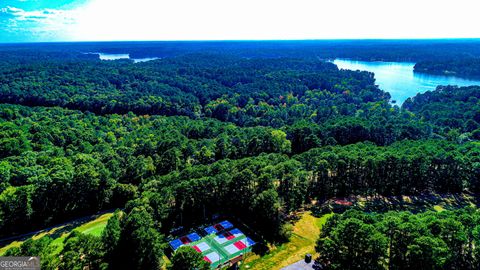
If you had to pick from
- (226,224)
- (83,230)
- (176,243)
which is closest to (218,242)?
(226,224)

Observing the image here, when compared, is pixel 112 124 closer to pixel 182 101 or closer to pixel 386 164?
pixel 182 101

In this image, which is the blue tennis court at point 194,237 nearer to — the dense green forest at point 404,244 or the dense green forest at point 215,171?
the dense green forest at point 215,171

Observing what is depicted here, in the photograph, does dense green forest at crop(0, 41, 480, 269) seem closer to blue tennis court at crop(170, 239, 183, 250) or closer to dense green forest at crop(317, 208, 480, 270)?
dense green forest at crop(317, 208, 480, 270)

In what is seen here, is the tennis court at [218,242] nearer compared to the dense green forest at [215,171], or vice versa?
the dense green forest at [215,171]

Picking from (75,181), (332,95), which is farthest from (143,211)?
(332,95)

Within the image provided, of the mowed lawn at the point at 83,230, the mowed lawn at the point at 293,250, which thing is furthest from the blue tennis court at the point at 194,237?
the mowed lawn at the point at 83,230

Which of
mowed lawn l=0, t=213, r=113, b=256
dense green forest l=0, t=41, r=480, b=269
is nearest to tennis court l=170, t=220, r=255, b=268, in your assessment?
dense green forest l=0, t=41, r=480, b=269

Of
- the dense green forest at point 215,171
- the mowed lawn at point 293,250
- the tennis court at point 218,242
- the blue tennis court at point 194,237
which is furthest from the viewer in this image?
the blue tennis court at point 194,237
